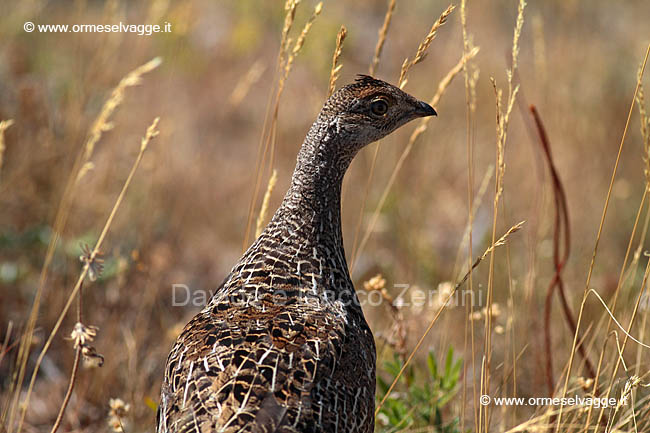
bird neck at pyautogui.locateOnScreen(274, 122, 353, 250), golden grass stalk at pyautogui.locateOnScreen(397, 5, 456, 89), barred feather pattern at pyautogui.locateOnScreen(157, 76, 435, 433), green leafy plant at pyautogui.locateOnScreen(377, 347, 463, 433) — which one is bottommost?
green leafy plant at pyautogui.locateOnScreen(377, 347, 463, 433)

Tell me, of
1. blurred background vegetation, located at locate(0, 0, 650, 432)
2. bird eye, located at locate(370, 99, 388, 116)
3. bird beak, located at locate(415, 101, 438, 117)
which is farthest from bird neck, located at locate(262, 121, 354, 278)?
blurred background vegetation, located at locate(0, 0, 650, 432)

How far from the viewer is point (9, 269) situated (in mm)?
4523

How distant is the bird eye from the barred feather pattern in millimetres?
23

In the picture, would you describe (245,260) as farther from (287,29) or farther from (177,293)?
(177,293)

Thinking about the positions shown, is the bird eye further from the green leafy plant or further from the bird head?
the green leafy plant

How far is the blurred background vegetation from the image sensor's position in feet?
13.5

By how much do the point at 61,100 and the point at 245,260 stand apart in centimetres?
383

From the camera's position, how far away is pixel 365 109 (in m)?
3.07

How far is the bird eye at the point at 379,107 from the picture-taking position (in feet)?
10.1

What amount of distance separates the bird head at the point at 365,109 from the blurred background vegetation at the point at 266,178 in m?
0.71

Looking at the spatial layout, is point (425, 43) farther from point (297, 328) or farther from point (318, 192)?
point (297, 328)

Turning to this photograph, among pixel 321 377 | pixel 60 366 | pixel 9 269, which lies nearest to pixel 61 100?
pixel 9 269

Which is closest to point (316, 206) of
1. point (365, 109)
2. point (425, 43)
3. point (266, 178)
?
point (365, 109)

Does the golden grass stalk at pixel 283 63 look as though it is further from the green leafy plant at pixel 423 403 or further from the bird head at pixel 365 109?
the green leafy plant at pixel 423 403
